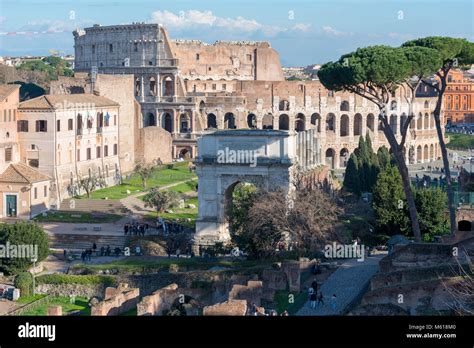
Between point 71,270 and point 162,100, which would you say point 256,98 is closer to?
point 162,100

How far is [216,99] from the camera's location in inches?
2734

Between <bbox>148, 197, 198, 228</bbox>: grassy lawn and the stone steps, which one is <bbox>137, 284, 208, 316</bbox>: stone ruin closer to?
the stone steps

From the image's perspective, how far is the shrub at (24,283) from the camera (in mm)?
28672

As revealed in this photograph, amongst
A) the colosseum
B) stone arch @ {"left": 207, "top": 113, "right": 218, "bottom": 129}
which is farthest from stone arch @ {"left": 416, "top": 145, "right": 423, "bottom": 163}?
stone arch @ {"left": 207, "top": 113, "right": 218, "bottom": 129}

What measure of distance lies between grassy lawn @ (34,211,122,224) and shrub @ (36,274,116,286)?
8413mm

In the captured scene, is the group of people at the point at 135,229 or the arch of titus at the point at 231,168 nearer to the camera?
the group of people at the point at 135,229

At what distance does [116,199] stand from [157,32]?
31.8m

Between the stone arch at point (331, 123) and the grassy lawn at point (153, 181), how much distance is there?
1938cm

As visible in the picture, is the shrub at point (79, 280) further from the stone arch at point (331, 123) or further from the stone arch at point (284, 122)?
the stone arch at point (331, 123)

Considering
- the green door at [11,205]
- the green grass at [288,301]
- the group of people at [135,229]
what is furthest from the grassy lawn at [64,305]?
the green door at [11,205]

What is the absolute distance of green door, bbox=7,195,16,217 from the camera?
38375 millimetres
